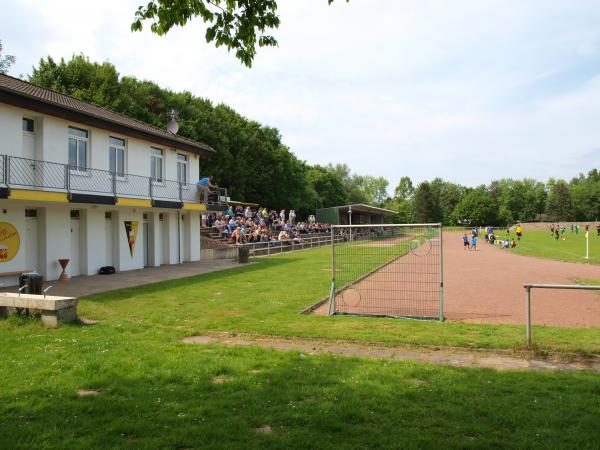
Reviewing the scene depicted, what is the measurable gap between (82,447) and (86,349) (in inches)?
146

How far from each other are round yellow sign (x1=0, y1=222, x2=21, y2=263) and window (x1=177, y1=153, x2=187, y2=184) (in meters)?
10.3

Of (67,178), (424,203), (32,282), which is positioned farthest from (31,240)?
(424,203)

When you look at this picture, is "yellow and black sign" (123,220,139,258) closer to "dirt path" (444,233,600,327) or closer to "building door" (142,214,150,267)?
"building door" (142,214,150,267)

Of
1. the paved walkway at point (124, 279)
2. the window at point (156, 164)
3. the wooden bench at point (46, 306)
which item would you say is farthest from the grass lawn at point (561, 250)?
the wooden bench at point (46, 306)

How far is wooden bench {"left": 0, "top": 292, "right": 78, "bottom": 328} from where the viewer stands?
9.19m

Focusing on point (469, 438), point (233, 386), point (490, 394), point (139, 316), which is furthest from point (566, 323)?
point (139, 316)

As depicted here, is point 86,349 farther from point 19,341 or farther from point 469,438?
point 469,438

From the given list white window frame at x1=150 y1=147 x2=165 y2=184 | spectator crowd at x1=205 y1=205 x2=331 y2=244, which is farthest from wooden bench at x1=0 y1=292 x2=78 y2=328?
spectator crowd at x1=205 y1=205 x2=331 y2=244

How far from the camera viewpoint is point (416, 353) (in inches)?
289

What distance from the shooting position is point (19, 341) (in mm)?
7957

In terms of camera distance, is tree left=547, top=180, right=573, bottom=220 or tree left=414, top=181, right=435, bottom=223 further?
tree left=414, top=181, right=435, bottom=223

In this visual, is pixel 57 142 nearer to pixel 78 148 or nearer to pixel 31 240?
pixel 78 148

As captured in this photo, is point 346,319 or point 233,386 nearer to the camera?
point 233,386

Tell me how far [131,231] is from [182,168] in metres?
5.70
